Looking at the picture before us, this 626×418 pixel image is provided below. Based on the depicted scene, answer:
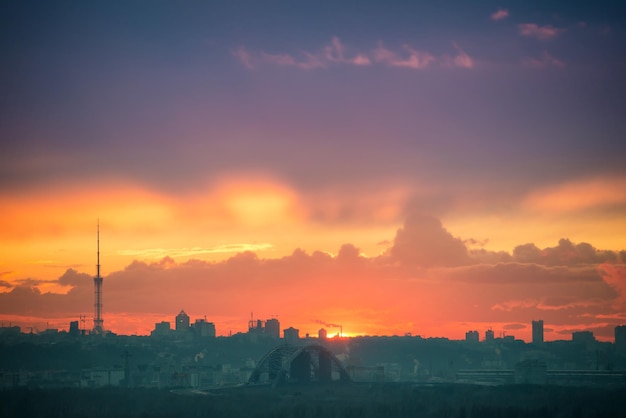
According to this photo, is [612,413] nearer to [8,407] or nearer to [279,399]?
[279,399]

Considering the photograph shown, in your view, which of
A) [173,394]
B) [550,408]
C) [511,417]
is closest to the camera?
[511,417]

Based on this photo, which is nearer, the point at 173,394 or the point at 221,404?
the point at 221,404

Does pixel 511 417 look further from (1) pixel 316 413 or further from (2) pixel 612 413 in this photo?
(1) pixel 316 413

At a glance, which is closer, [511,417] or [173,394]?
[511,417]

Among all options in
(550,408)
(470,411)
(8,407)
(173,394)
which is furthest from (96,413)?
(550,408)

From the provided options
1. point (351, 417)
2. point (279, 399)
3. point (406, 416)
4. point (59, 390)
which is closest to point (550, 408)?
point (406, 416)

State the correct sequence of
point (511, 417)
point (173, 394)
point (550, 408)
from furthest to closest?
→ 1. point (173, 394)
2. point (550, 408)
3. point (511, 417)
